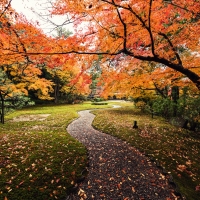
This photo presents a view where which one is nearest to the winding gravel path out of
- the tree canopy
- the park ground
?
the park ground

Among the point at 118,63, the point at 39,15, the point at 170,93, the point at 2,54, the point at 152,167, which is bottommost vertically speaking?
the point at 152,167

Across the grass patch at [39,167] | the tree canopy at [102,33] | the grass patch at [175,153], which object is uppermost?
the tree canopy at [102,33]

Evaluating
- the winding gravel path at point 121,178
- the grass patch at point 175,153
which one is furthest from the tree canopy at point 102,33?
the winding gravel path at point 121,178

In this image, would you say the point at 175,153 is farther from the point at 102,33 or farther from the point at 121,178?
the point at 102,33

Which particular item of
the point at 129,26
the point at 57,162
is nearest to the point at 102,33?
the point at 129,26

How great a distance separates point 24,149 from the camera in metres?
5.87

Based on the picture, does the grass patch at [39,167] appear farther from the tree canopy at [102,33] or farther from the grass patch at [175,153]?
the tree canopy at [102,33]

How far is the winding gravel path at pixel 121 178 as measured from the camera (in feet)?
12.0

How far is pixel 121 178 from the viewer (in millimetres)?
4324

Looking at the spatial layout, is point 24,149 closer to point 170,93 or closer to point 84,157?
point 84,157

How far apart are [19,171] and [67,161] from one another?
4.96 ft

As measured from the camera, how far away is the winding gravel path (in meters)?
3.66

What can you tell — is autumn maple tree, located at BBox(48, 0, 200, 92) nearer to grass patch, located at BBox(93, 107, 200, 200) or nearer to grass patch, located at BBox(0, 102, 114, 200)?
grass patch, located at BBox(93, 107, 200, 200)

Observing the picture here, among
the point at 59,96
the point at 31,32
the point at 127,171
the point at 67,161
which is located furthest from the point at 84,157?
the point at 59,96
